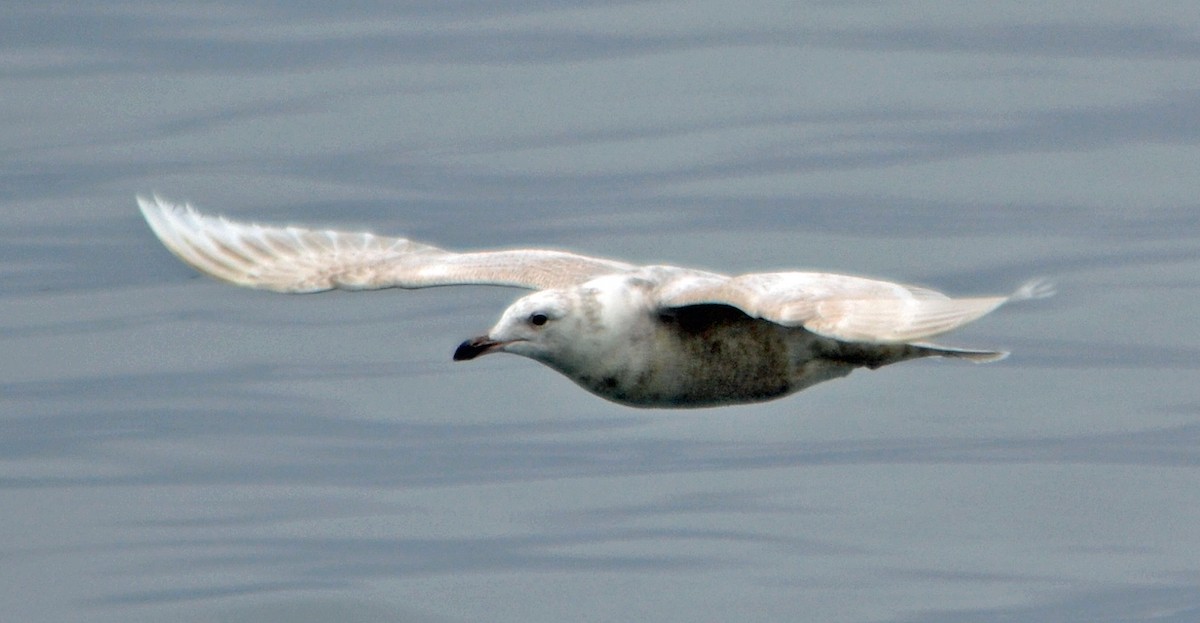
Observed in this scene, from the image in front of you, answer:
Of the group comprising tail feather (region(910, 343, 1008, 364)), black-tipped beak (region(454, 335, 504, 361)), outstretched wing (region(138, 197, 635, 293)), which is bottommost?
tail feather (region(910, 343, 1008, 364))

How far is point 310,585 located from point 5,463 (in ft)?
10.9

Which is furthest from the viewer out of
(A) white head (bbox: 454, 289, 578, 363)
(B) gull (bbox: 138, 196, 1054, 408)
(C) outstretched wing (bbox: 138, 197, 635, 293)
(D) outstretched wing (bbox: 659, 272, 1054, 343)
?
(C) outstretched wing (bbox: 138, 197, 635, 293)

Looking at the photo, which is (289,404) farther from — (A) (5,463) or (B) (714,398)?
(B) (714,398)

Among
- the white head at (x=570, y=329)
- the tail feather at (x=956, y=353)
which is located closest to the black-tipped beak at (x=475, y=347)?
the white head at (x=570, y=329)

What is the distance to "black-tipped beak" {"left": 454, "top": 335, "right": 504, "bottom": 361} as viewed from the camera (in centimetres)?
1095

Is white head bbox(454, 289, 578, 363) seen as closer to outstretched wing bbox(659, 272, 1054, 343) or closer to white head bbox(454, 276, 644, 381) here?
white head bbox(454, 276, 644, 381)

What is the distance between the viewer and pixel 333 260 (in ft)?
44.0

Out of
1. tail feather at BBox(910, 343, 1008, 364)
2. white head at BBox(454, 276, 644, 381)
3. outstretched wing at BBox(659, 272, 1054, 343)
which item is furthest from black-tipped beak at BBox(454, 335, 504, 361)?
tail feather at BBox(910, 343, 1008, 364)

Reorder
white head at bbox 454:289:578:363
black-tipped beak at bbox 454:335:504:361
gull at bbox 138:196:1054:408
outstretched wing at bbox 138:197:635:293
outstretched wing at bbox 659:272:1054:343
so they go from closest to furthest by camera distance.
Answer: outstretched wing at bbox 659:272:1054:343 → gull at bbox 138:196:1054:408 → black-tipped beak at bbox 454:335:504:361 → white head at bbox 454:289:578:363 → outstretched wing at bbox 138:197:635:293

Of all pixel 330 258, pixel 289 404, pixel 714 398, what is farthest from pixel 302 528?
pixel 714 398

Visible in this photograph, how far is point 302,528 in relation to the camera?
17391 millimetres

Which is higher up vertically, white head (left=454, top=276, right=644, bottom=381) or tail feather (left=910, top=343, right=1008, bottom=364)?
white head (left=454, top=276, right=644, bottom=381)

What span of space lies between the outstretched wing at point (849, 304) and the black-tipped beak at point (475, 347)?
866mm

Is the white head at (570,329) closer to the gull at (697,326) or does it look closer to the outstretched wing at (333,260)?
the gull at (697,326)
